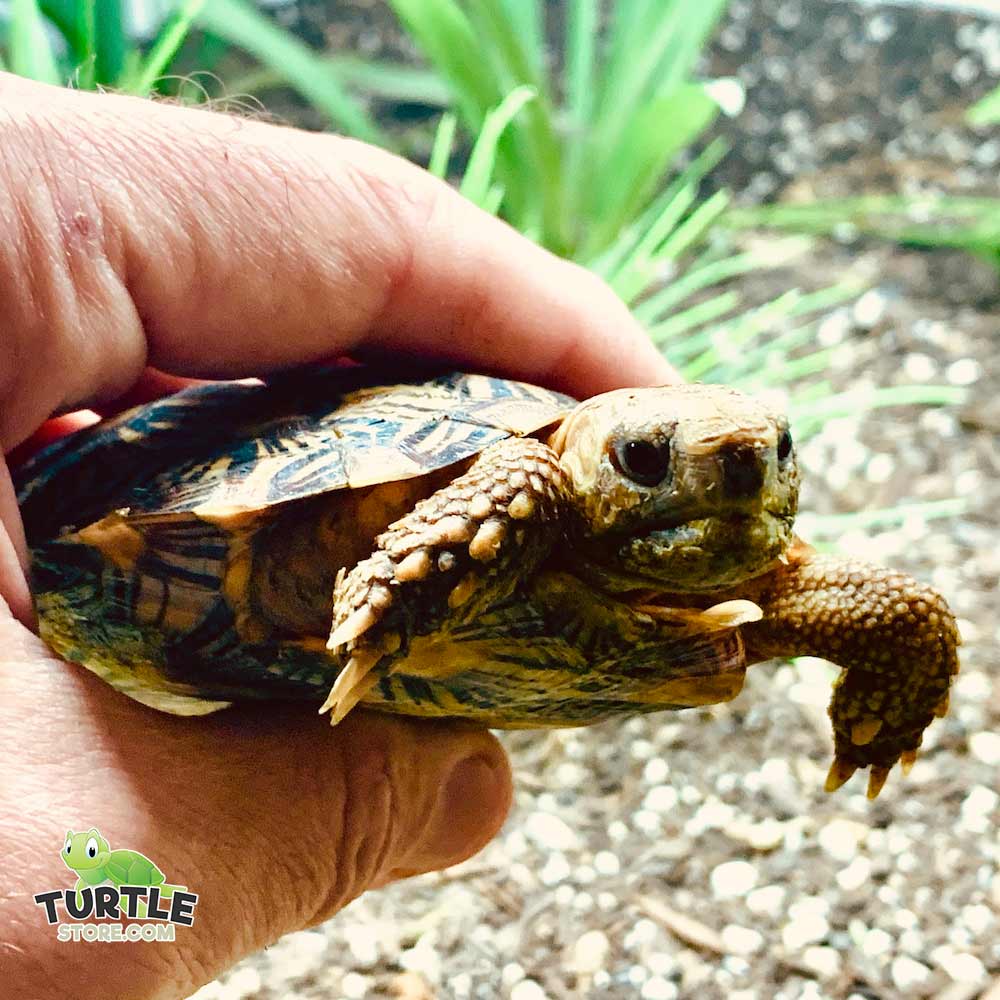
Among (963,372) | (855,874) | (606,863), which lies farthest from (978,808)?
(963,372)

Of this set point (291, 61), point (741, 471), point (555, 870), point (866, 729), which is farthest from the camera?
point (291, 61)

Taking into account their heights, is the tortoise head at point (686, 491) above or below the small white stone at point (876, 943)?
above

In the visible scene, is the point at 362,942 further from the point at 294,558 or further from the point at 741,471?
the point at 741,471

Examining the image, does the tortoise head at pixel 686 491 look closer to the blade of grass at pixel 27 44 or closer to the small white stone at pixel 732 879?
the small white stone at pixel 732 879

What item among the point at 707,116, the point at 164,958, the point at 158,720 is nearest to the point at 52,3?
the point at 707,116

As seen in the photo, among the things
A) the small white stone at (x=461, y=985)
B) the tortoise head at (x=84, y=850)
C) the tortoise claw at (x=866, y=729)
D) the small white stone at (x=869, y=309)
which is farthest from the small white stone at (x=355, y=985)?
the small white stone at (x=869, y=309)

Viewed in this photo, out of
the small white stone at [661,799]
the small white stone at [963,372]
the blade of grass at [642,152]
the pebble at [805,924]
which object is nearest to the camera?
the pebble at [805,924]
